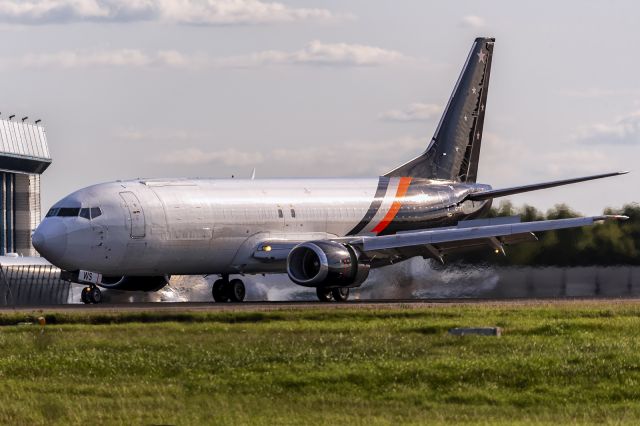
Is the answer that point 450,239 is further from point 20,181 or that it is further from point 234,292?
point 20,181

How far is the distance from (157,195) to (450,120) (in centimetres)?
1441

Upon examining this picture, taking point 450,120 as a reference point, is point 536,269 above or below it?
below

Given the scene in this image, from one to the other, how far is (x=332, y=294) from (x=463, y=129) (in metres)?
11.9

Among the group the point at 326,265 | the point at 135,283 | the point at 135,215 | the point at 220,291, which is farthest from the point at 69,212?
the point at 326,265

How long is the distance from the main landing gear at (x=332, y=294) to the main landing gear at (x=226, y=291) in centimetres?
342

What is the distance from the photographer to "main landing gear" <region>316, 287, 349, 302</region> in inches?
1800

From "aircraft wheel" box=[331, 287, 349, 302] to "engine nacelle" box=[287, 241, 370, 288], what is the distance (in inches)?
26.8

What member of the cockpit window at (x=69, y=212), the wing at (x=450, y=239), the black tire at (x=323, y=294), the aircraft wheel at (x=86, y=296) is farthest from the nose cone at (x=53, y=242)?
the wing at (x=450, y=239)

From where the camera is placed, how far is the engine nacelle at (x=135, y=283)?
47.3 meters

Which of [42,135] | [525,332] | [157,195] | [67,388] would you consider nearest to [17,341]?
[67,388]

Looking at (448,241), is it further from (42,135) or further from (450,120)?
(42,135)

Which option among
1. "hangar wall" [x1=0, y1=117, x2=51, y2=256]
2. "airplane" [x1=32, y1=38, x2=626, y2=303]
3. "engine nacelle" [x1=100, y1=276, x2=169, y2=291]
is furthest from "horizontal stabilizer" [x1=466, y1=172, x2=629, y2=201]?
"hangar wall" [x1=0, y1=117, x2=51, y2=256]

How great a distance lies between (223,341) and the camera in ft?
100.0

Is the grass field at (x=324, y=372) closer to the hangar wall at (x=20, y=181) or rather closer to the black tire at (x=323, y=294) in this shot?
the black tire at (x=323, y=294)
